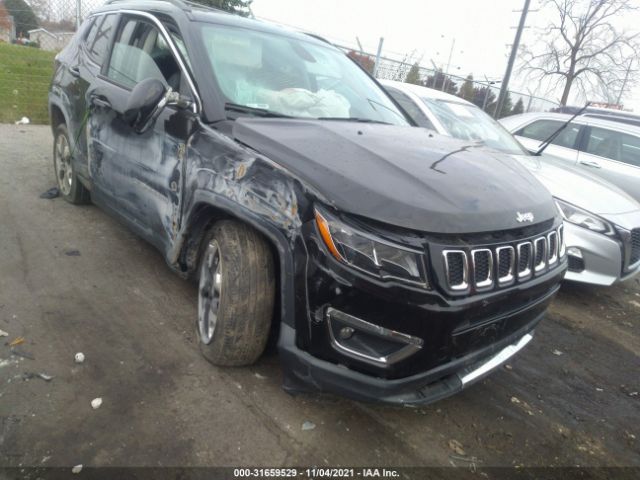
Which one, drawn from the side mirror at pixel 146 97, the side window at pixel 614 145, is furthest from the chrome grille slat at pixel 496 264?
the side window at pixel 614 145

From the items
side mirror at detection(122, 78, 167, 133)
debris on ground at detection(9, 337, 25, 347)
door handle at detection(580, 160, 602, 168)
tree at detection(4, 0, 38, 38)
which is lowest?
debris on ground at detection(9, 337, 25, 347)

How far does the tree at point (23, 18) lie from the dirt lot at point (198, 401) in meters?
9.81

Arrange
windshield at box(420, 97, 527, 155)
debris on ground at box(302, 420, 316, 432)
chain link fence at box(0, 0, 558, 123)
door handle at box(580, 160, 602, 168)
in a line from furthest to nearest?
chain link fence at box(0, 0, 558, 123) → door handle at box(580, 160, 602, 168) → windshield at box(420, 97, 527, 155) → debris on ground at box(302, 420, 316, 432)

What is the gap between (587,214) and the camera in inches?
164

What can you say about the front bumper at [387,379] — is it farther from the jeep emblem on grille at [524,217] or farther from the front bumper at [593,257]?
the front bumper at [593,257]

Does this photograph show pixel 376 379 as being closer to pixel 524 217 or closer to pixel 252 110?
pixel 524 217

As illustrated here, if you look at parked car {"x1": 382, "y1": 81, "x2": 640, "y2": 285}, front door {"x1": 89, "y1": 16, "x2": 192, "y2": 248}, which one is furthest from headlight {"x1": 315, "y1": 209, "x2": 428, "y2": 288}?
parked car {"x1": 382, "y1": 81, "x2": 640, "y2": 285}

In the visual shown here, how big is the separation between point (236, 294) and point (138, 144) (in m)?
1.43

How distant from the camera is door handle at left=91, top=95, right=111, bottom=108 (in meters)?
3.47

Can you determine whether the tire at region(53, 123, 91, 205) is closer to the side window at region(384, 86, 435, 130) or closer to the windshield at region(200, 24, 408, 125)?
the windshield at region(200, 24, 408, 125)

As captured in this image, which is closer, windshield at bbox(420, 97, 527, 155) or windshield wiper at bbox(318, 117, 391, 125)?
windshield wiper at bbox(318, 117, 391, 125)

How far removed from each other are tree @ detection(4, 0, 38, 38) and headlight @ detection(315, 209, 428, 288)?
11.9 m

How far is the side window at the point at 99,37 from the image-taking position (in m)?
3.79

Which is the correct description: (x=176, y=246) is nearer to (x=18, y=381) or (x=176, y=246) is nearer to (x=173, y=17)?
(x=18, y=381)
